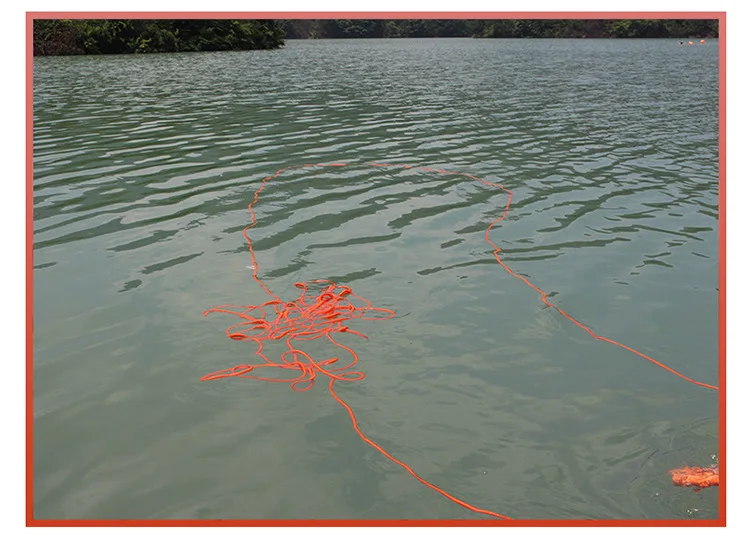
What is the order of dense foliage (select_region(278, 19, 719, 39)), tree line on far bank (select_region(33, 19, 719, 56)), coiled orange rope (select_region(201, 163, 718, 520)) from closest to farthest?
coiled orange rope (select_region(201, 163, 718, 520)) < tree line on far bank (select_region(33, 19, 719, 56)) < dense foliage (select_region(278, 19, 719, 39))

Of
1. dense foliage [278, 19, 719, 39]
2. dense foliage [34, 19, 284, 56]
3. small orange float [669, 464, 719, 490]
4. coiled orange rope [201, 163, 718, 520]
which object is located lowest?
small orange float [669, 464, 719, 490]

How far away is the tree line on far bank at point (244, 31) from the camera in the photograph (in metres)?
36.9

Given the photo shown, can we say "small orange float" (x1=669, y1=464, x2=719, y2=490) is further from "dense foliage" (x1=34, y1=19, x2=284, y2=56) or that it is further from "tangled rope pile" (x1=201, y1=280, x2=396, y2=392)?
"dense foliage" (x1=34, y1=19, x2=284, y2=56)

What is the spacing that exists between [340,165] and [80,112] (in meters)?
8.55

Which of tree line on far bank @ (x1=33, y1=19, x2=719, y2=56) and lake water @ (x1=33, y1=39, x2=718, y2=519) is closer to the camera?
lake water @ (x1=33, y1=39, x2=718, y2=519)

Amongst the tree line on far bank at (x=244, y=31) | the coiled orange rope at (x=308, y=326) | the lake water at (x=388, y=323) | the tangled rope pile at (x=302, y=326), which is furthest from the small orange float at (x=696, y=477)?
the tree line on far bank at (x=244, y=31)

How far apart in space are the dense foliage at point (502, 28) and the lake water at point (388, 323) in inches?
1800

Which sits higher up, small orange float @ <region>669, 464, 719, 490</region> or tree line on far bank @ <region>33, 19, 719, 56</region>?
tree line on far bank @ <region>33, 19, 719, 56</region>

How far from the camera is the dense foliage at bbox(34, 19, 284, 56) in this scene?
3647 centimetres

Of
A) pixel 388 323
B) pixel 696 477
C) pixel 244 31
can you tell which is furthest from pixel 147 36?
pixel 696 477

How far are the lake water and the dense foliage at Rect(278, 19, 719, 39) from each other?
45.7m

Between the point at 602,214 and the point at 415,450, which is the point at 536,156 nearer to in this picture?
the point at 602,214

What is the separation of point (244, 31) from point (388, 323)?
4436 centimetres

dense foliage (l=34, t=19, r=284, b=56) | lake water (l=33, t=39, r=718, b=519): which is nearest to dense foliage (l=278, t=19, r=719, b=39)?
dense foliage (l=34, t=19, r=284, b=56)
